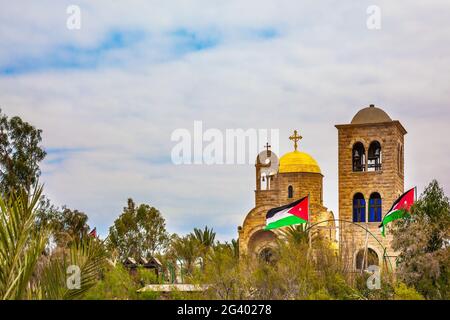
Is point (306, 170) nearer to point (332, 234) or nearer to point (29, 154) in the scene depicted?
point (332, 234)

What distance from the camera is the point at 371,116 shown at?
→ 52.2 meters

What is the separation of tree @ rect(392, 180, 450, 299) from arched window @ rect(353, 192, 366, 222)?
53.2 ft

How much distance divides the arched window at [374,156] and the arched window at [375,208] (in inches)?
66.5

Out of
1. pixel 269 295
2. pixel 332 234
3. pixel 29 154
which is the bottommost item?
pixel 269 295

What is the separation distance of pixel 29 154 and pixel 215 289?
1991 centimetres

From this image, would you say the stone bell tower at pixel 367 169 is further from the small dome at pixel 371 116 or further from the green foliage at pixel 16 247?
the green foliage at pixel 16 247

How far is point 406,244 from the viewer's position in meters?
31.6

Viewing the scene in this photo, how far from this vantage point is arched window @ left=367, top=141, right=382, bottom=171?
2045 inches

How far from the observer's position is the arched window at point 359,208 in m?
51.3

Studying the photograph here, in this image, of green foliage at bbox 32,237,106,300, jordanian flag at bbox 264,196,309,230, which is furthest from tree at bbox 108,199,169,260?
green foliage at bbox 32,237,106,300

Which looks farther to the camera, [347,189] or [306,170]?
[306,170]

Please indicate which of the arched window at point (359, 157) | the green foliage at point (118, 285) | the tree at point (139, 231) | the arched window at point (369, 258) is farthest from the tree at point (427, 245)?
the tree at point (139, 231)

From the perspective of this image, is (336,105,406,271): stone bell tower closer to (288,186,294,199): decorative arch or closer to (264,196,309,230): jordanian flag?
(288,186,294,199): decorative arch

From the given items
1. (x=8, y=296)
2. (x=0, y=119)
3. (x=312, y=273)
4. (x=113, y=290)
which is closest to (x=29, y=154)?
(x=0, y=119)
